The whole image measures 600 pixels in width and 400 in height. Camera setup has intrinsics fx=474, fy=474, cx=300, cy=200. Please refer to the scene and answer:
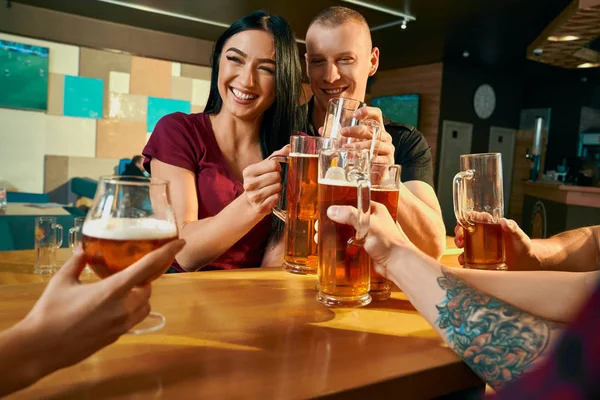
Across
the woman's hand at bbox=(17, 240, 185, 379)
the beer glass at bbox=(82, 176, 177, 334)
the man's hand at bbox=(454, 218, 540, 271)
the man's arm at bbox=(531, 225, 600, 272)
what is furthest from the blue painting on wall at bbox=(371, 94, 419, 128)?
the woman's hand at bbox=(17, 240, 185, 379)

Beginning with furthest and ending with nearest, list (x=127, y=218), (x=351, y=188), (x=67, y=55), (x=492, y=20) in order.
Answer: (x=67, y=55) → (x=492, y=20) → (x=351, y=188) → (x=127, y=218)

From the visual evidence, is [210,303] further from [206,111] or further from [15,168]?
[15,168]

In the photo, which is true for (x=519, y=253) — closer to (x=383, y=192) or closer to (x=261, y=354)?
(x=383, y=192)

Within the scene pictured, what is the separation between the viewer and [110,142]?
259 inches

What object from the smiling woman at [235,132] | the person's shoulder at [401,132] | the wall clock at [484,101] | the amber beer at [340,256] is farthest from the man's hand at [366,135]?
the wall clock at [484,101]

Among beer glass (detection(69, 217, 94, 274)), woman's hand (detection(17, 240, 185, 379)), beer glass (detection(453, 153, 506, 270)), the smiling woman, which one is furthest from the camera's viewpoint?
beer glass (detection(69, 217, 94, 274))

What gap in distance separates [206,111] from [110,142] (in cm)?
514

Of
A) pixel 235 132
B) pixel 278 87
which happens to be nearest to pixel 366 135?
pixel 278 87

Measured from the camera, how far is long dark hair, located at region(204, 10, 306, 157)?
1725 mm

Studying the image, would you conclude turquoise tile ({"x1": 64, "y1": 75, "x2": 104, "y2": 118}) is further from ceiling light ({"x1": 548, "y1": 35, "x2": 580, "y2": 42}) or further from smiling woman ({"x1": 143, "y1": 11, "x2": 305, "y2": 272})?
ceiling light ({"x1": 548, "y1": 35, "x2": 580, "y2": 42})

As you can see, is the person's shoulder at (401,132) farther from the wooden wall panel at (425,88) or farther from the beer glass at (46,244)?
the wooden wall panel at (425,88)

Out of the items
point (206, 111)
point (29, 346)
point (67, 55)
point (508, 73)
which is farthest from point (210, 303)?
point (508, 73)

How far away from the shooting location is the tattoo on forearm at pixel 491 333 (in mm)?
705

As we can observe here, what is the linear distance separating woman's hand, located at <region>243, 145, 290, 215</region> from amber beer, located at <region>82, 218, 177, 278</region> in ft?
1.54
